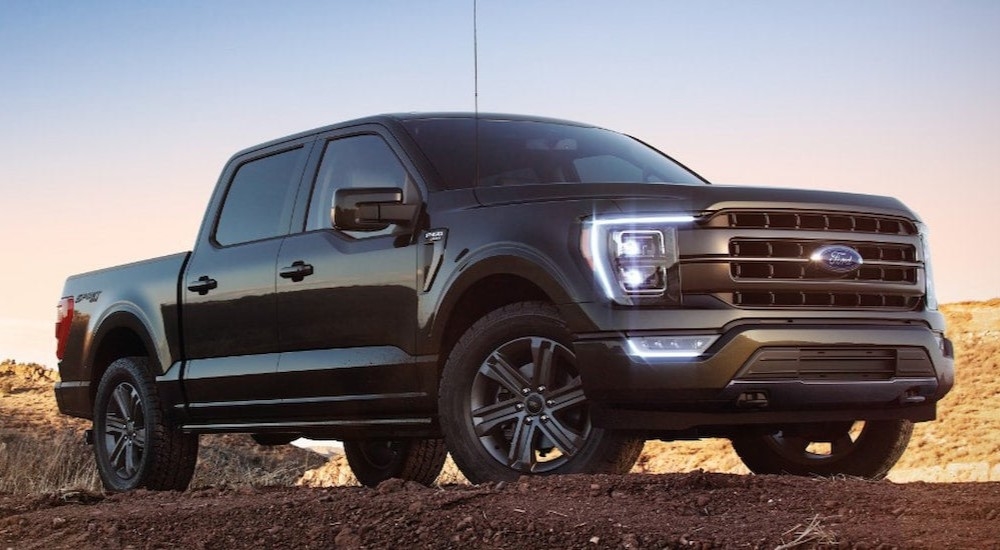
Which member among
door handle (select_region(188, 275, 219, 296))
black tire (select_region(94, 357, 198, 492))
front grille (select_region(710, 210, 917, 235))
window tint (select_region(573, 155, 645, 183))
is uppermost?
window tint (select_region(573, 155, 645, 183))

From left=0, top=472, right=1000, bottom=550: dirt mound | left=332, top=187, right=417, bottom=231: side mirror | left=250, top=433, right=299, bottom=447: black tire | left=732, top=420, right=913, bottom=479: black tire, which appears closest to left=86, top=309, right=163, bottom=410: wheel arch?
left=250, top=433, right=299, bottom=447: black tire

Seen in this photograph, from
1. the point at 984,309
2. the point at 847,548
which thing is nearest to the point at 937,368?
the point at 847,548

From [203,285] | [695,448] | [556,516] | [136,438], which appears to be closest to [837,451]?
[556,516]

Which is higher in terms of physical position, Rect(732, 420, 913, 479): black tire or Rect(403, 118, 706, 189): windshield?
Rect(403, 118, 706, 189): windshield

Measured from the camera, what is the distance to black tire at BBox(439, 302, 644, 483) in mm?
6211

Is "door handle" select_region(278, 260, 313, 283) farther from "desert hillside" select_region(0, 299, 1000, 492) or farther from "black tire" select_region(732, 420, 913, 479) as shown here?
"desert hillside" select_region(0, 299, 1000, 492)

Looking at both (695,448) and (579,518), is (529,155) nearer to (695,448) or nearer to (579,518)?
(579,518)

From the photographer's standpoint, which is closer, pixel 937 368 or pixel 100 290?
pixel 937 368

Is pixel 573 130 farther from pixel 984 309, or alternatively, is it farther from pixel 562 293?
pixel 984 309

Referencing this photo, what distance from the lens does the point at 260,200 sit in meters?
8.66

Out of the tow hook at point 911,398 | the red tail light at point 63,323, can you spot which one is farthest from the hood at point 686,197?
the red tail light at point 63,323

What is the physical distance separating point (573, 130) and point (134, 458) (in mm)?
3782

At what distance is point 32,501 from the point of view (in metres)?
7.79

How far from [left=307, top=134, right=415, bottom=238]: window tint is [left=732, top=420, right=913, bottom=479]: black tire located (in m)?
2.30
